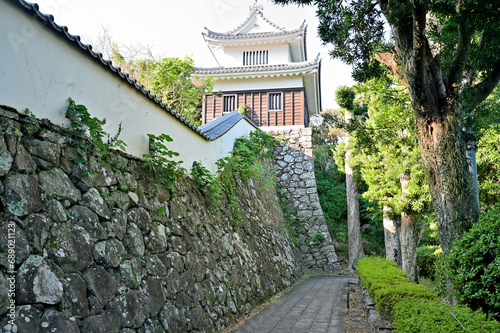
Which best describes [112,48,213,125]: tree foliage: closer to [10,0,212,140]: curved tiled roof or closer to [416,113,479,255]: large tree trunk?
[10,0,212,140]: curved tiled roof

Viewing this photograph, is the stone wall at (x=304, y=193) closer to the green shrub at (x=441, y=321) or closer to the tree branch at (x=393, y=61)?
the tree branch at (x=393, y=61)

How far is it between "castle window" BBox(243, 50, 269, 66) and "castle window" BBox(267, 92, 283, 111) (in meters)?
2.85

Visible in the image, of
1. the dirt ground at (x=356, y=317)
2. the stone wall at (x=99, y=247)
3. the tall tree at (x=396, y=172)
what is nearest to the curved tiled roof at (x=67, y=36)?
the stone wall at (x=99, y=247)

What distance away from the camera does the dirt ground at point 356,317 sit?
561cm

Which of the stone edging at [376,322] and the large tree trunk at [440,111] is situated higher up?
the large tree trunk at [440,111]

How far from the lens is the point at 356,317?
21.0ft

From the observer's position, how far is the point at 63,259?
289 cm

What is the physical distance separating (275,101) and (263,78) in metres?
1.28

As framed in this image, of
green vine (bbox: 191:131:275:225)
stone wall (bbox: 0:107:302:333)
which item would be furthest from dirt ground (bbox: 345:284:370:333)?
green vine (bbox: 191:131:275:225)

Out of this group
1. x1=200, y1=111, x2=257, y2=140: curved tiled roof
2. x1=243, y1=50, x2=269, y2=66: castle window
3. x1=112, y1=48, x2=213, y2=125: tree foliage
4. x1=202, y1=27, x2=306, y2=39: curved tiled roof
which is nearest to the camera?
x1=200, y1=111, x2=257, y2=140: curved tiled roof

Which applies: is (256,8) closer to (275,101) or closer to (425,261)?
(275,101)

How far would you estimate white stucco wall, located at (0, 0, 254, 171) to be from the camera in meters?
2.97

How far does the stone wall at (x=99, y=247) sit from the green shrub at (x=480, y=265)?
10.6 feet

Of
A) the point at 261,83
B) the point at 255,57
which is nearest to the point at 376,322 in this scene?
the point at 261,83
